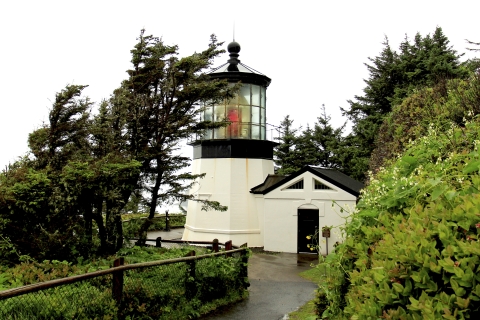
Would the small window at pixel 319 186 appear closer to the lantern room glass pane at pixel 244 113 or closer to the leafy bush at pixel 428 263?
the lantern room glass pane at pixel 244 113

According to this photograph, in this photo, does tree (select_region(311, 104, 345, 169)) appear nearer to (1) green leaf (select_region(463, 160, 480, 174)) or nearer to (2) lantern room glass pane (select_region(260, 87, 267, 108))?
(2) lantern room glass pane (select_region(260, 87, 267, 108))

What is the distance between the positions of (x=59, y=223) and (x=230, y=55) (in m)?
13.2

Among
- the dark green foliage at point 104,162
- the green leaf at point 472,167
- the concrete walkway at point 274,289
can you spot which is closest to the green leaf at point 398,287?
the green leaf at point 472,167

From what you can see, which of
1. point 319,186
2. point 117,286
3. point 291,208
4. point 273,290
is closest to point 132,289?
point 117,286

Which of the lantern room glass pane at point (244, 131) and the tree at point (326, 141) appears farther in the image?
the tree at point (326, 141)

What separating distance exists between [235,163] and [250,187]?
4.63 feet

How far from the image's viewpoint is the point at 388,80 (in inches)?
995

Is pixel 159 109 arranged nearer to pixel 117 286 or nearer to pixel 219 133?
pixel 117 286

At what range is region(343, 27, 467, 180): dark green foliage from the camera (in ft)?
76.9

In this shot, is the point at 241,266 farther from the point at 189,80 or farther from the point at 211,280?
the point at 189,80

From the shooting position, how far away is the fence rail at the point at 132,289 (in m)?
5.18

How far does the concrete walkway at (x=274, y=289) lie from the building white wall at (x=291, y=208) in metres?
0.88

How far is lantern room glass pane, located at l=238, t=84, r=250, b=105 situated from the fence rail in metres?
9.94

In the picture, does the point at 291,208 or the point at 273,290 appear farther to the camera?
the point at 291,208
